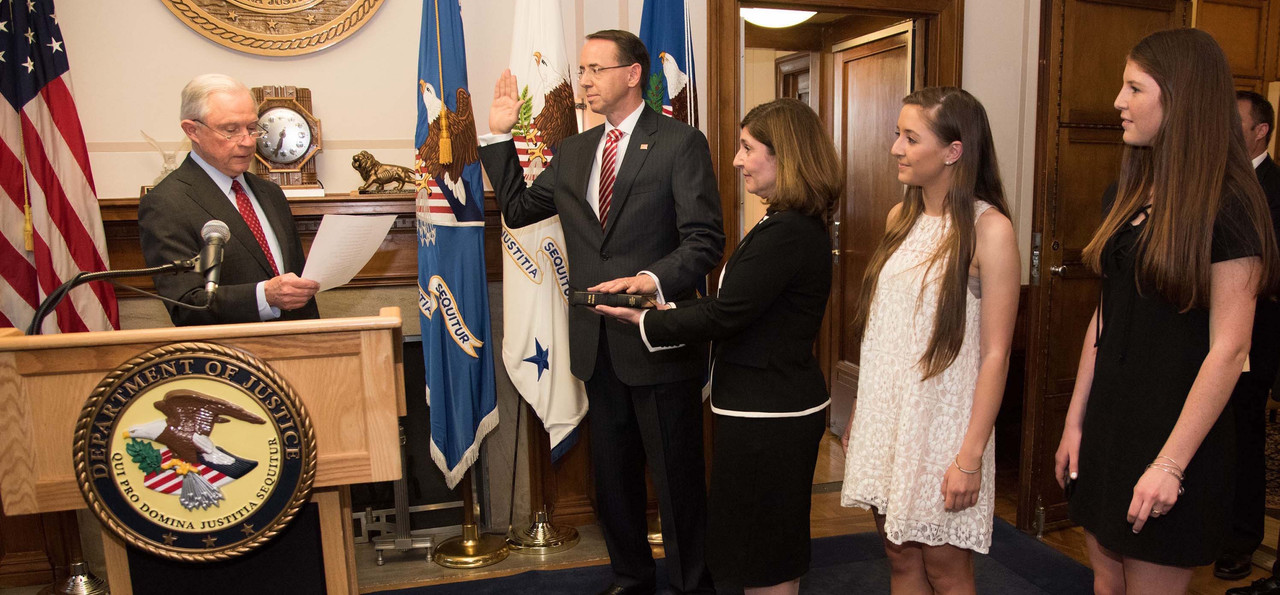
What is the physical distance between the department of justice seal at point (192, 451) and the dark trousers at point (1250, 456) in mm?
2896

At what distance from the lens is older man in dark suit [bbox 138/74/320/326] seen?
1777 mm

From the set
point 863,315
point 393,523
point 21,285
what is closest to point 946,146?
point 863,315

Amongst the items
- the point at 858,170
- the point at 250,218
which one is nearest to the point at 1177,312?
the point at 250,218

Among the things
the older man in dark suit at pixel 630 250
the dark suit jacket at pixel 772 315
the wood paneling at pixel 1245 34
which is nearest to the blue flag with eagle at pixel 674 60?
the older man in dark suit at pixel 630 250

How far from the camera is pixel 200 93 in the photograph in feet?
6.19

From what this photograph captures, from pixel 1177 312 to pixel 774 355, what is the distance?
2.41ft

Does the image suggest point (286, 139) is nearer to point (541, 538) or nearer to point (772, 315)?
point (541, 538)

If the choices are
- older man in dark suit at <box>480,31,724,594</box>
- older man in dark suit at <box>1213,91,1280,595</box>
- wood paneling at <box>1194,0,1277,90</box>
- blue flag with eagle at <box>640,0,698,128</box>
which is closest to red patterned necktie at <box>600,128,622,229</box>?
older man in dark suit at <box>480,31,724,594</box>

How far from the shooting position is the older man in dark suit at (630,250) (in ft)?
7.33

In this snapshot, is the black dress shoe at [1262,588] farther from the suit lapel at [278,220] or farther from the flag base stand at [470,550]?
the suit lapel at [278,220]

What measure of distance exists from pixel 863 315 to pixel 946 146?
39cm

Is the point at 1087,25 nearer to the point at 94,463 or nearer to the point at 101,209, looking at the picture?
the point at 94,463

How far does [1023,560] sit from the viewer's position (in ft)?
9.29

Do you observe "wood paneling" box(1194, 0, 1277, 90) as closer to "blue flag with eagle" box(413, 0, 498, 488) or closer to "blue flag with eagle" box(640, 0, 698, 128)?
"blue flag with eagle" box(640, 0, 698, 128)
